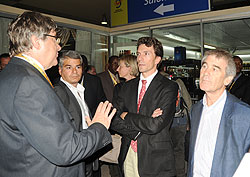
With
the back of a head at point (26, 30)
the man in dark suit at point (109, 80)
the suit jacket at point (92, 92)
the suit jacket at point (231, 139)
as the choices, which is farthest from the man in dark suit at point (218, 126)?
the man in dark suit at point (109, 80)

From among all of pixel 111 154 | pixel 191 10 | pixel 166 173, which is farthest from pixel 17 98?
pixel 191 10

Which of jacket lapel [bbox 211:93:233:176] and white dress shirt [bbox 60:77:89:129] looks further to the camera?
white dress shirt [bbox 60:77:89:129]

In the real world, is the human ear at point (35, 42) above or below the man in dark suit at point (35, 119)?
above

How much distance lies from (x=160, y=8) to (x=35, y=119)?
17.8 feet

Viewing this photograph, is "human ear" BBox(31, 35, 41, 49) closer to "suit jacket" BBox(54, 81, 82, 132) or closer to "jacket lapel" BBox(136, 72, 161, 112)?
"suit jacket" BBox(54, 81, 82, 132)

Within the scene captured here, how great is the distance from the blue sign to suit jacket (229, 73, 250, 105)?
6.28 ft

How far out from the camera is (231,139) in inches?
61.3

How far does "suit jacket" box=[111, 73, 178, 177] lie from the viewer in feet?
6.82

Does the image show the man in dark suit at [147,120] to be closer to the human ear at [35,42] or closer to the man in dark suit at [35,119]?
the man in dark suit at [35,119]

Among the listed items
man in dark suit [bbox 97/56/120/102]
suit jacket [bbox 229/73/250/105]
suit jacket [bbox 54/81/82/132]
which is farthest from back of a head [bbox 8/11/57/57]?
suit jacket [bbox 229/73/250/105]

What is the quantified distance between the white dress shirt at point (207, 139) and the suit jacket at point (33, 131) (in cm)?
85

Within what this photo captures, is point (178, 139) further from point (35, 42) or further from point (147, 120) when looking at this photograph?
point (35, 42)

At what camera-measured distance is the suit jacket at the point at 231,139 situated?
1525 millimetres

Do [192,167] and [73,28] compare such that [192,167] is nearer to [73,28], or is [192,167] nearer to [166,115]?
[166,115]
